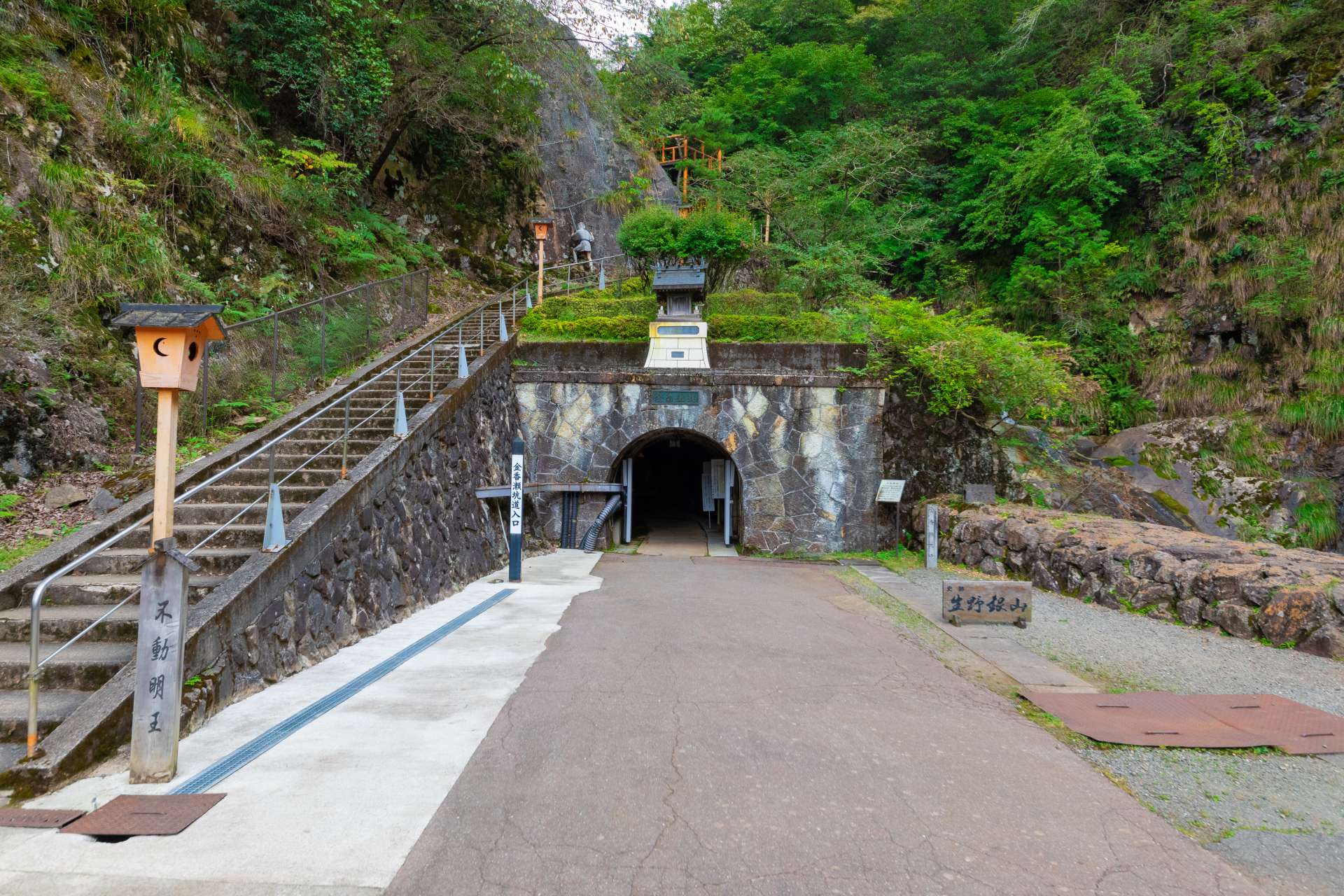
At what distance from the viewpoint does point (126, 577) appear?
5.39 meters

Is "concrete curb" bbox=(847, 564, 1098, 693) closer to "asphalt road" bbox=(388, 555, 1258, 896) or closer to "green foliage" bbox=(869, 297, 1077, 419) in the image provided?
"asphalt road" bbox=(388, 555, 1258, 896)

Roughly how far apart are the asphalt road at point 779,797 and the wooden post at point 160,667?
1.64 metres

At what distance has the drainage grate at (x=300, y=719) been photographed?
137 inches

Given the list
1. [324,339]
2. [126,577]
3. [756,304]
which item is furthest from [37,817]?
[756,304]

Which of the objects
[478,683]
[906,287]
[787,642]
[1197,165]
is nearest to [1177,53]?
[1197,165]

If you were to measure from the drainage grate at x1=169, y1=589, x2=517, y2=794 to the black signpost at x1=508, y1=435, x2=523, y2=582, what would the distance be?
2538 mm

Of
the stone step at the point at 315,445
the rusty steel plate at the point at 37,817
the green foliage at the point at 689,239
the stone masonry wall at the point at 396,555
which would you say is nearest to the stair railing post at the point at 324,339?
the stone masonry wall at the point at 396,555

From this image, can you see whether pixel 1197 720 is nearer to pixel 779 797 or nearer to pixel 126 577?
pixel 779 797

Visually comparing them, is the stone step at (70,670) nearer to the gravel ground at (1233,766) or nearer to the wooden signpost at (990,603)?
the gravel ground at (1233,766)

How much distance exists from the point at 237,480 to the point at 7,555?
195cm

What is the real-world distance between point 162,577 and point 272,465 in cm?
275

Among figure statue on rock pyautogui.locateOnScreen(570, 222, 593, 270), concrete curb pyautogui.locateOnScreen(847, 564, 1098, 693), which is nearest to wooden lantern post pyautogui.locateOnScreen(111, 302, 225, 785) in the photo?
concrete curb pyautogui.locateOnScreen(847, 564, 1098, 693)

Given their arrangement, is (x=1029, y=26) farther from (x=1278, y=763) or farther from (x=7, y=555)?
(x=7, y=555)

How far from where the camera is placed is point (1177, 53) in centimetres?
1827
